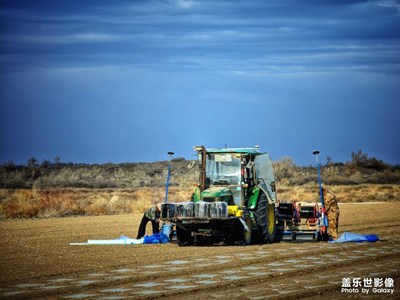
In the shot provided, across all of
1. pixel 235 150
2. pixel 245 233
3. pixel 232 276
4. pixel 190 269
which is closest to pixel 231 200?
pixel 245 233

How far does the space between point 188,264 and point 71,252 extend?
3.96 m

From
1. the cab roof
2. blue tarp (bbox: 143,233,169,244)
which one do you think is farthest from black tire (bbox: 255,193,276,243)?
blue tarp (bbox: 143,233,169,244)

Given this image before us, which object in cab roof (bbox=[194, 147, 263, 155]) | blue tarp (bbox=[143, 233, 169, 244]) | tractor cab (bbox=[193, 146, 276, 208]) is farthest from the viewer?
blue tarp (bbox=[143, 233, 169, 244])

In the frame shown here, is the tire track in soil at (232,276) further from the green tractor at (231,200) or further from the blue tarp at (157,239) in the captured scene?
the blue tarp at (157,239)

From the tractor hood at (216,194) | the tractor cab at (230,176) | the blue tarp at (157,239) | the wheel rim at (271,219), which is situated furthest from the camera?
the blue tarp at (157,239)

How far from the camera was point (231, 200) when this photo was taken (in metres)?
23.6

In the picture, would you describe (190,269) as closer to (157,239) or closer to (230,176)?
(230,176)

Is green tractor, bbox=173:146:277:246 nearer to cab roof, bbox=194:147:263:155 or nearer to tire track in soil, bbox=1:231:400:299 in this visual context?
cab roof, bbox=194:147:263:155

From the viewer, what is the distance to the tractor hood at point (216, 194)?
23.2m

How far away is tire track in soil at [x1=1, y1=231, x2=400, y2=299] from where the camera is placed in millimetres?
15062

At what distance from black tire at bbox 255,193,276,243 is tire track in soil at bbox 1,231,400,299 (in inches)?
58.1

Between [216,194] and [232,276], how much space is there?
6280mm

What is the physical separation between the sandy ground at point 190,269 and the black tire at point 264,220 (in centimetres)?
36

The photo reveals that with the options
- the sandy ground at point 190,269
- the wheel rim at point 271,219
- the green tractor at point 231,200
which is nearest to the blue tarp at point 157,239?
the sandy ground at point 190,269
